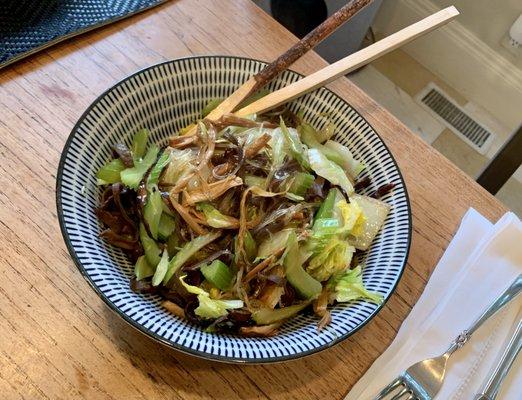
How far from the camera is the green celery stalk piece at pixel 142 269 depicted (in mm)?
653

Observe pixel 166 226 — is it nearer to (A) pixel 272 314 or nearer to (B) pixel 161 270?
(B) pixel 161 270

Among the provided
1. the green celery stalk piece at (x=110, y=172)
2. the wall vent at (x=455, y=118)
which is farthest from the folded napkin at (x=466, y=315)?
the wall vent at (x=455, y=118)

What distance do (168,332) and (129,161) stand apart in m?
0.27

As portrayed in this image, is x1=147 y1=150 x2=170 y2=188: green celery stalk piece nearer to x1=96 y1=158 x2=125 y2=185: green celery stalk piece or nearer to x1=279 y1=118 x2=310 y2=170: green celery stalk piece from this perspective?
x1=96 y1=158 x2=125 y2=185: green celery stalk piece

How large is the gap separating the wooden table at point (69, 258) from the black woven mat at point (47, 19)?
0.06 ft

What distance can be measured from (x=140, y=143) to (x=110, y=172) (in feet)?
0.27

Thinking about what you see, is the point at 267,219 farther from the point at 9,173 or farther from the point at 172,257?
the point at 9,173

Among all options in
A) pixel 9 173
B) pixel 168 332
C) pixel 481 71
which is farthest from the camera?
pixel 481 71

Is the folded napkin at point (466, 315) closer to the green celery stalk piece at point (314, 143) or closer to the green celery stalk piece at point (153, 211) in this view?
the green celery stalk piece at point (314, 143)

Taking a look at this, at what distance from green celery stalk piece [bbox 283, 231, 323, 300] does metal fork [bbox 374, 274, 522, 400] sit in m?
0.16

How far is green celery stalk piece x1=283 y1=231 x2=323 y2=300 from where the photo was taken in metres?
0.65

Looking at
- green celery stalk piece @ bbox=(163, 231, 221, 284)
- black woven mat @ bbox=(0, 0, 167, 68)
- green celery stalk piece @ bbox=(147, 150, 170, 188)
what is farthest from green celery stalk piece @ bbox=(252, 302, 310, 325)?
black woven mat @ bbox=(0, 0, 167, 68)

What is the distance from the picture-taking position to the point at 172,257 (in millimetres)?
692

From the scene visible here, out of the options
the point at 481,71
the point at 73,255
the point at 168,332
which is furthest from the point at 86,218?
the point at 481,71
